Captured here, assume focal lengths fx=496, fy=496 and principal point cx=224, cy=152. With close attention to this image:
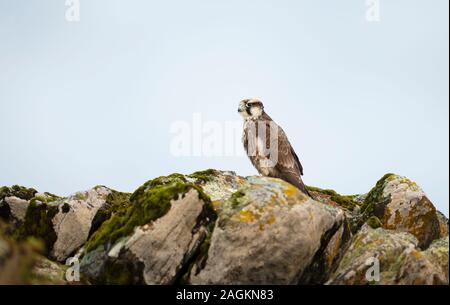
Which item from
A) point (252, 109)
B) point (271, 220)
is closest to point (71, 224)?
point (271, 220)

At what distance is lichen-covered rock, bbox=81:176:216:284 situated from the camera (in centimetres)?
1104

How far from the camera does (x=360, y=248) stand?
1212 cm

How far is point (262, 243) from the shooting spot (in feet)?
35.5

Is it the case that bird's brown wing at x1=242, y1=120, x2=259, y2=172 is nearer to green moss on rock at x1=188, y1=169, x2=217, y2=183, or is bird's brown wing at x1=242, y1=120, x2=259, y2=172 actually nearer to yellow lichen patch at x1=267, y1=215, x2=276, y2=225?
green moss on rock at x1=188, y1=169, x2=217, y2=183

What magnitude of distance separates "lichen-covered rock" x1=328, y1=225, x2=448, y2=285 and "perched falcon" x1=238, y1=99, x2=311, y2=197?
13.0 feet

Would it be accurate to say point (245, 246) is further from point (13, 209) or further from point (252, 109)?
point (13, 209)

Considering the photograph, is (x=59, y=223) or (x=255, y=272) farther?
(x=59, y=223)

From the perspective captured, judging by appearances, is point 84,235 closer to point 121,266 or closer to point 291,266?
point 121,266

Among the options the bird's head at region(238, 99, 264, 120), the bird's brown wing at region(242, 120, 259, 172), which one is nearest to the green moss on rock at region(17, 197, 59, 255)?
the bird's brown wing at region(242, 120, 259, 172)

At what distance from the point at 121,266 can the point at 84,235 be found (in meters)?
3.55

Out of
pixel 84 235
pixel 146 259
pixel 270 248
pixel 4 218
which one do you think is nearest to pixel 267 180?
pixel 270 248

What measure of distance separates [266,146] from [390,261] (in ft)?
19.3

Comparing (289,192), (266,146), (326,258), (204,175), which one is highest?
(266,146)

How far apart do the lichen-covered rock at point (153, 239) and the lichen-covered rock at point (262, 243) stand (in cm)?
58
